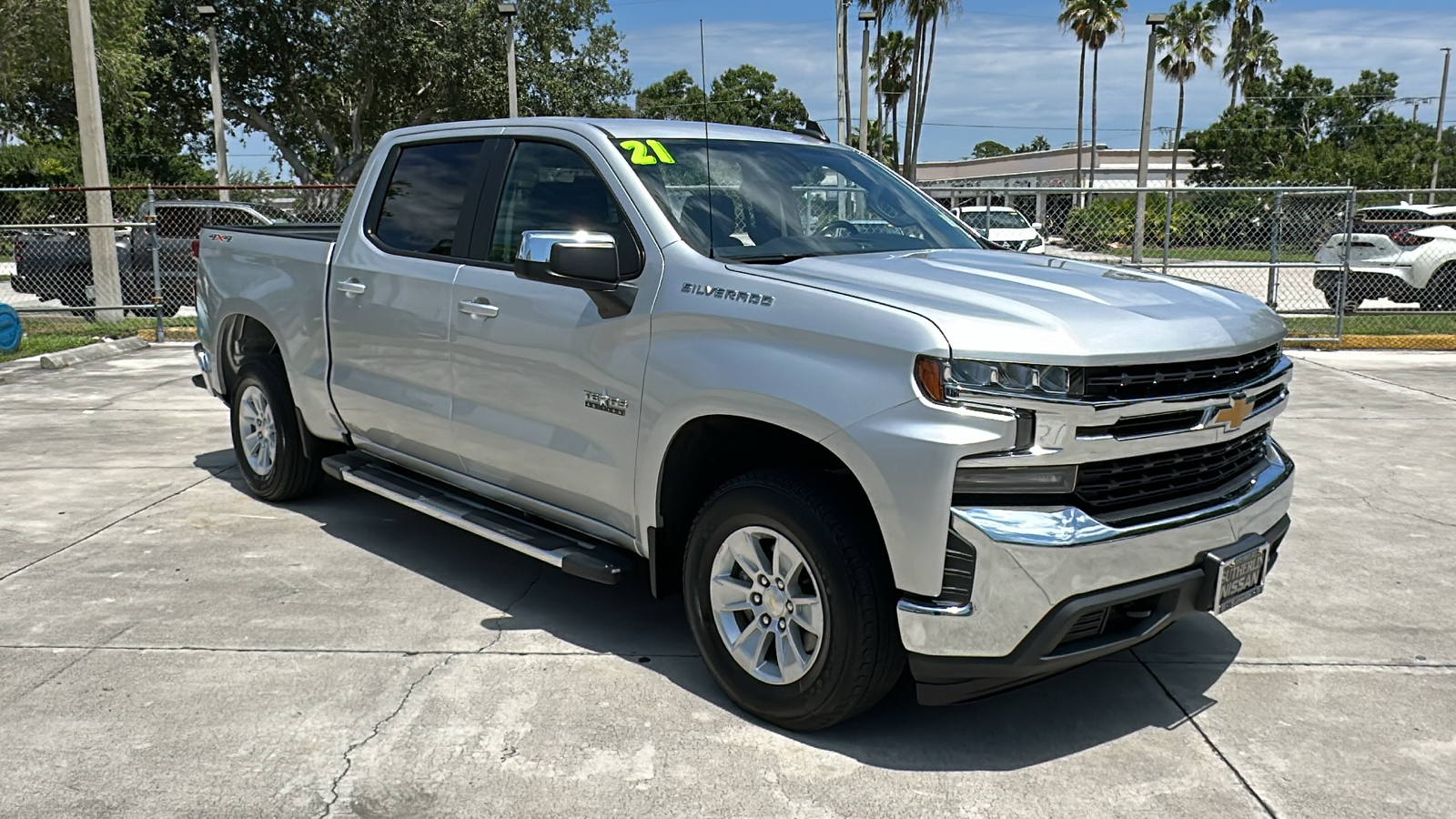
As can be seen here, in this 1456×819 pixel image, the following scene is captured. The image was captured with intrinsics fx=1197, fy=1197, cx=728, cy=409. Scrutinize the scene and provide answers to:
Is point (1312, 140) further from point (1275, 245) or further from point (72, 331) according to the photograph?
point (72, 331)

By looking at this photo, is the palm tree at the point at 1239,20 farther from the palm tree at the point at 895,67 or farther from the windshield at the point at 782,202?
the windshield at the point at 782,202

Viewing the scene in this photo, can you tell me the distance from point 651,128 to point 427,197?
3.84 feet

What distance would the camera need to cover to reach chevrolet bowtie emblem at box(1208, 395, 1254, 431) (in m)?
3.68

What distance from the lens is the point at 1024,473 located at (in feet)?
10.9

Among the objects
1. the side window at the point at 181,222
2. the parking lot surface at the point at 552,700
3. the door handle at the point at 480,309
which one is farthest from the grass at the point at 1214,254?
the side window at the point at 181,222

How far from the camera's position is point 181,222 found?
1738 centimetres

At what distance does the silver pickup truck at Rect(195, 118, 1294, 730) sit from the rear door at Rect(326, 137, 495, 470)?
17 millimetres

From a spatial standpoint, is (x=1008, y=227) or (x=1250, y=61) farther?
(x=1250, y=61)

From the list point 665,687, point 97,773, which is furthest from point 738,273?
point 97,773

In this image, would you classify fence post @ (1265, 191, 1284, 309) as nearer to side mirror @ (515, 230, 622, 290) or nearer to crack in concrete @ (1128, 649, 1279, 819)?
crack in concrete @ (1128, 649, 1279, 819)

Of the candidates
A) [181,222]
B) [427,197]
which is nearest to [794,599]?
[427,197]

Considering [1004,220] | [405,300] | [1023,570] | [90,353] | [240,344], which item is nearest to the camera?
[1023,570]

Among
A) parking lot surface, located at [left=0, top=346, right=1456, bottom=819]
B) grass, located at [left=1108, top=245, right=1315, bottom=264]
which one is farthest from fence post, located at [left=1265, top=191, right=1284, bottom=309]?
parking lot surface, located at [left=0, top=346, right=1456, bottom=819]

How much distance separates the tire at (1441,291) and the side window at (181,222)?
55.4ft
